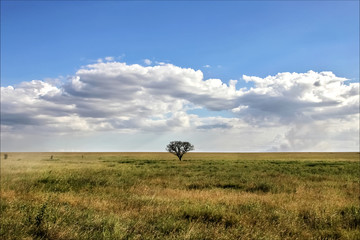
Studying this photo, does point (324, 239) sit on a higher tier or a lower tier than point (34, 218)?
lower

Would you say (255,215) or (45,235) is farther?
(255,215)

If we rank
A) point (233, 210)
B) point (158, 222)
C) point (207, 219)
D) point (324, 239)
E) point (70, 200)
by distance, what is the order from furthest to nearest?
point (70, 200) → point (233, 210) → point (207, 219) → point (158, 222) → point (324, 239)

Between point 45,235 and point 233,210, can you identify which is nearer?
point 45,235

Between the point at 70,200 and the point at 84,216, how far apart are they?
2.62 m

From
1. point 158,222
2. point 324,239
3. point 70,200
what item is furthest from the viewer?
point 70,200

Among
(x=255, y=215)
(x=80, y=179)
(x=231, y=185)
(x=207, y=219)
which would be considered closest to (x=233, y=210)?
(x=255, y=215)

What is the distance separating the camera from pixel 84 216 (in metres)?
7.49

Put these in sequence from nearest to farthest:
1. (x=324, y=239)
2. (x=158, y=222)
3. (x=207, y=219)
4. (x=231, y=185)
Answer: (x=324, y=239)
(x=158, y=222)
(x=207, y=219)
(x=231, y=185)

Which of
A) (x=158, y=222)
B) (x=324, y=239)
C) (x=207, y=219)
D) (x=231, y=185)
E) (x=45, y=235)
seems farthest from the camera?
(x=231, y=185)

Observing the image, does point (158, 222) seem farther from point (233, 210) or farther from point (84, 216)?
point (233, 210)

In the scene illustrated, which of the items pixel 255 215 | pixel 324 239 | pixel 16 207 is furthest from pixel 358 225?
pixel 16 207

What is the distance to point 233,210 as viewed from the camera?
883 centimetres

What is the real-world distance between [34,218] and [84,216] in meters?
1.24

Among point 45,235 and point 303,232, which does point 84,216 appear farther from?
point 303,232
